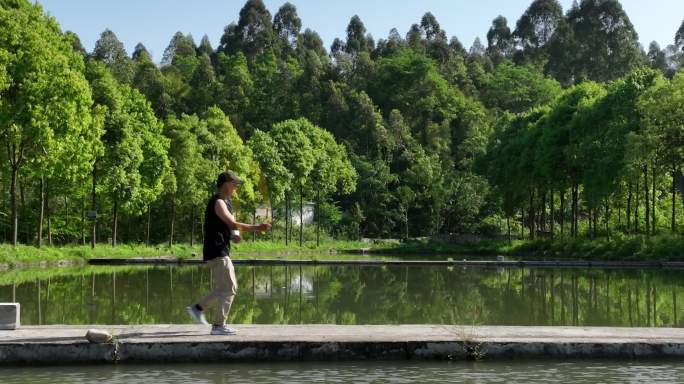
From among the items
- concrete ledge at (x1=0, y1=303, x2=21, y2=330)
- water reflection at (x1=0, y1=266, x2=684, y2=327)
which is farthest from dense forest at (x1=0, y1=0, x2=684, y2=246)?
concrete ledge at (x1=0, y1=303, x2=21, y2=330)

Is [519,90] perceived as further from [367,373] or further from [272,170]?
[367,373]

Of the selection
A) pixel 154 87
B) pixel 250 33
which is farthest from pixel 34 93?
pixel 250 33

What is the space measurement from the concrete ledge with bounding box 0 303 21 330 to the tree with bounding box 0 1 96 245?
2440cm

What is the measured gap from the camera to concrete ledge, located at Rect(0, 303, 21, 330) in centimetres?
1169

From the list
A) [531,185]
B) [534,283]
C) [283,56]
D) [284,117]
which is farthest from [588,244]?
[283,56]

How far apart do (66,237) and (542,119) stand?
1355 inches

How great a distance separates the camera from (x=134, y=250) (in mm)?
47438

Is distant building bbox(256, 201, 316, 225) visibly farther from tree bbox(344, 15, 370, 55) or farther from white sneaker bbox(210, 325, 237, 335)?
tree bbox(344, 15, 370, 55)

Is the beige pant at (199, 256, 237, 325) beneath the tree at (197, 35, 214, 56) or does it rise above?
beneath

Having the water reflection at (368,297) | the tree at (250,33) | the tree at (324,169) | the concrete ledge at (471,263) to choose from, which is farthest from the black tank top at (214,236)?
the tree at (250,33)

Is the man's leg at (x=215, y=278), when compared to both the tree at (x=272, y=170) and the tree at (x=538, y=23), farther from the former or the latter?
the tree at (x=538, y=23)

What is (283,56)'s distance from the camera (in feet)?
520

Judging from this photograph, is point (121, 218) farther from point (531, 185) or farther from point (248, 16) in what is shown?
point (248, 16)

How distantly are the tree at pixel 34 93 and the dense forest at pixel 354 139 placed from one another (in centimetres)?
8
